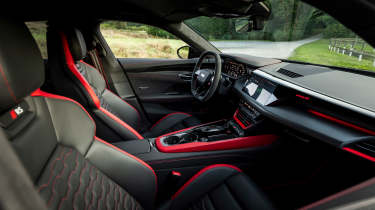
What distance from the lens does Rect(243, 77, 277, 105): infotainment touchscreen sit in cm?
→ 144

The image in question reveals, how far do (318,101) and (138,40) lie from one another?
2100 mm

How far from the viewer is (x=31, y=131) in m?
0.75

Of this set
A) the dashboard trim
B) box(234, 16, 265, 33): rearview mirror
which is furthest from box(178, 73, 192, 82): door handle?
the dashboard trim

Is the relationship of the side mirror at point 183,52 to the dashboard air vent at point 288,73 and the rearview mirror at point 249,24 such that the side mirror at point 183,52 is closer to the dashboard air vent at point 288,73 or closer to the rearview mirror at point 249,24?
the rearview mirror at point 249,24

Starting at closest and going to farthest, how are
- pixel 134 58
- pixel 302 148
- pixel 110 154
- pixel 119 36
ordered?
pixel 110 154
pixel 302 148
pixel 119 36
pixel 134 58

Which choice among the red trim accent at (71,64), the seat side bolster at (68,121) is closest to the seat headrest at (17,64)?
the seat side bolster at (68,121)

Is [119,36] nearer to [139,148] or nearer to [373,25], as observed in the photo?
[139,148]

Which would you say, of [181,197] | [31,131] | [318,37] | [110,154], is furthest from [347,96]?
[31,131]

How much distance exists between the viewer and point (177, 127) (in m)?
2.20

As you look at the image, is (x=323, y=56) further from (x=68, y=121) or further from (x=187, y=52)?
(x=68, y=121)

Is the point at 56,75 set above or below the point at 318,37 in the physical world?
below

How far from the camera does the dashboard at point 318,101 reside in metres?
0.98

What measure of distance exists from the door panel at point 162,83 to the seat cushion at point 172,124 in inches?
11.5

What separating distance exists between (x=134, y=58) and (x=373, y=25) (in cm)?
266
